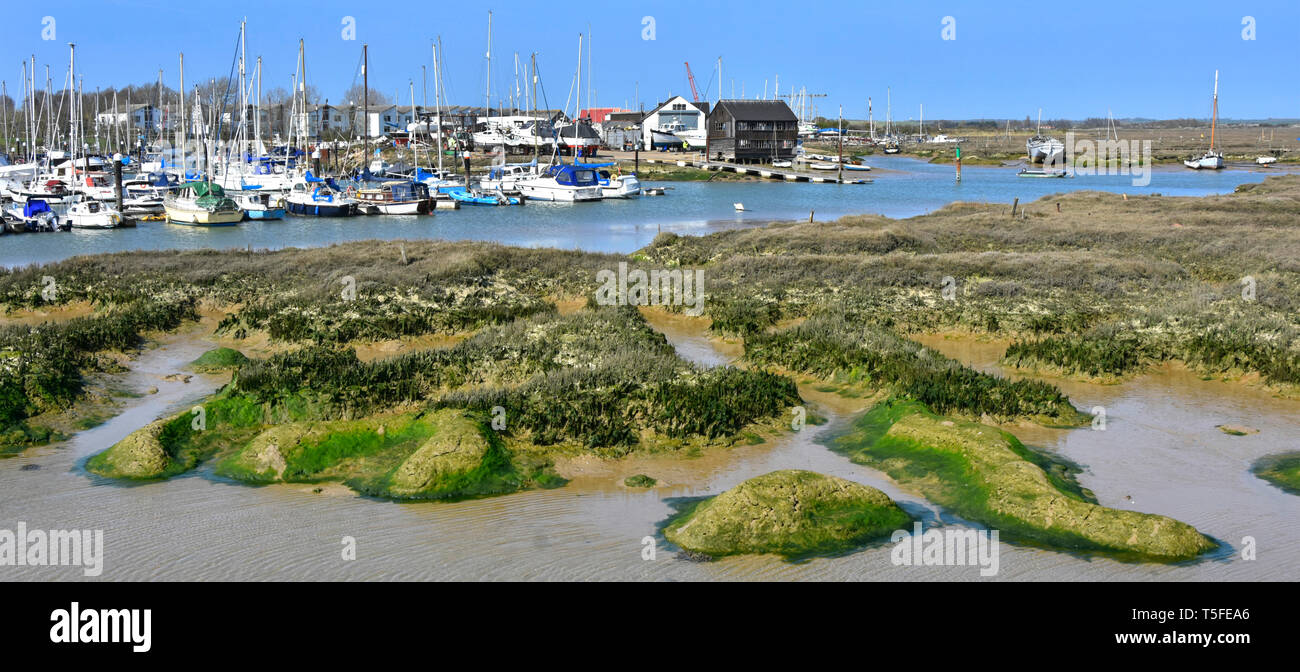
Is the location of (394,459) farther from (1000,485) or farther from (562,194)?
(562,194)

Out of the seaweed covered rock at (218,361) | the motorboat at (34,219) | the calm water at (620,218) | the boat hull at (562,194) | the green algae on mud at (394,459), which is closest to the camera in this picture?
the green algae on mud at (394,459)

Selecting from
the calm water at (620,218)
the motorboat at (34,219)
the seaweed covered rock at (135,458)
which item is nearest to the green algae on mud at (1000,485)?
the seaweed covered rock at (135,458)

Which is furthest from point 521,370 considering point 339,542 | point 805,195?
point 805,195

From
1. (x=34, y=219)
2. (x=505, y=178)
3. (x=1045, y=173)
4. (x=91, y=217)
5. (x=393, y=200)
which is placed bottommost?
(x=34, y=219)

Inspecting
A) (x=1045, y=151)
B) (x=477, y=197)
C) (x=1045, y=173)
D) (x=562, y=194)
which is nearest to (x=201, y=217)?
(x=477, y=197)

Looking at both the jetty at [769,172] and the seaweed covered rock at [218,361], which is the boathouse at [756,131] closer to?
the jetty at [769,172]

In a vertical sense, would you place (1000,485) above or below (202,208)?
below

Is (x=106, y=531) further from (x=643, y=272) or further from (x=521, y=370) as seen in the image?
(x=643, y=272)
